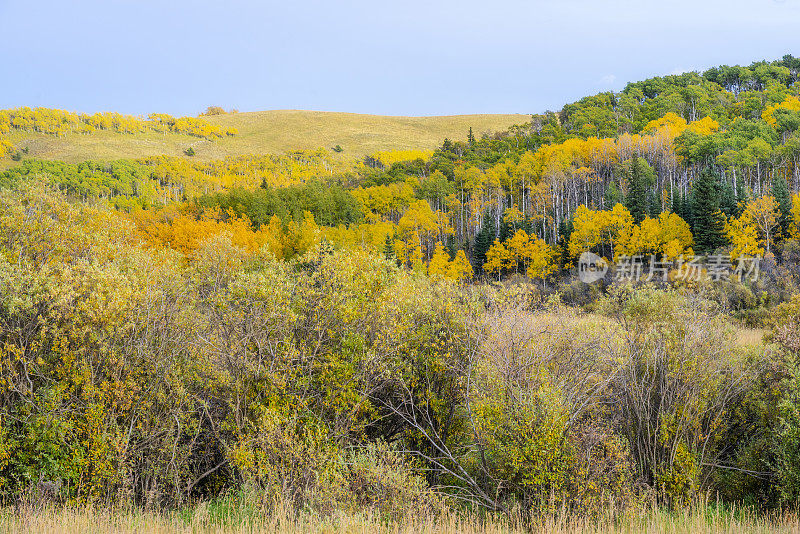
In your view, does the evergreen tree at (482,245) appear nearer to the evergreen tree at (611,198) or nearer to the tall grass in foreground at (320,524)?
the evergreen tree at (611,198)

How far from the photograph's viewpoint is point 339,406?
13.8 metres

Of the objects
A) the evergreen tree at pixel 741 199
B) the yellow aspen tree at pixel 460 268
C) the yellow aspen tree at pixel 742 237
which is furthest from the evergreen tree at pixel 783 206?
the yellow aspen tree at pixel 460 268

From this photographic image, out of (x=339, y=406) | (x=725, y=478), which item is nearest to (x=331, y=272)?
(x=339, y=406)

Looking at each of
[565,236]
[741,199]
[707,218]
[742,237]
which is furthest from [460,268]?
[741,199]

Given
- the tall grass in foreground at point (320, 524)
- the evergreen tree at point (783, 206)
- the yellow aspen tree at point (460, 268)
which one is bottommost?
the yellow aspen tree at point (460, 268)

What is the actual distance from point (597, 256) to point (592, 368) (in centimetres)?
6067

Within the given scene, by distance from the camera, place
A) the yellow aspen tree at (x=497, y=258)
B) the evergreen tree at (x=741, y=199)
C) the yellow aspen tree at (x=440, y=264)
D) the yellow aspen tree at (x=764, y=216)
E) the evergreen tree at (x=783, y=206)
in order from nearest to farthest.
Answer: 1. the yellow aspen tree at (x=764, y=216)
2. the evergreen tree at (x=783, y=206)
3. the evergreen tree at (x=741, y=199)
4. the yellow aspen tree at (x=440, y=264)
5. the yellow aspen tree at (x=497, y=258)

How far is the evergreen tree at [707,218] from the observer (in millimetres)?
62062

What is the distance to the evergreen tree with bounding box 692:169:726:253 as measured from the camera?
62.1 meters

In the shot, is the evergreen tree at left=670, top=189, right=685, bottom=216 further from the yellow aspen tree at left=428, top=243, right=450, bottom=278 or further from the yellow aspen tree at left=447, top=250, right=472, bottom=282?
the yellow aspen tree at left=428, top=243, right=450, bottom=278

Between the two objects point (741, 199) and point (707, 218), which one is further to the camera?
point (741, 199)

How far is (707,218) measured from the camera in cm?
6300

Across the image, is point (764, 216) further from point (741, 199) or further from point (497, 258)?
point (497, 258)

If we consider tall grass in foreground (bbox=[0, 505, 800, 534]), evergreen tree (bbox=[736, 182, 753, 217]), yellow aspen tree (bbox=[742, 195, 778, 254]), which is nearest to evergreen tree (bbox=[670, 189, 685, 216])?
evergreen tree (bbox=[736, 182, 753, 217])
